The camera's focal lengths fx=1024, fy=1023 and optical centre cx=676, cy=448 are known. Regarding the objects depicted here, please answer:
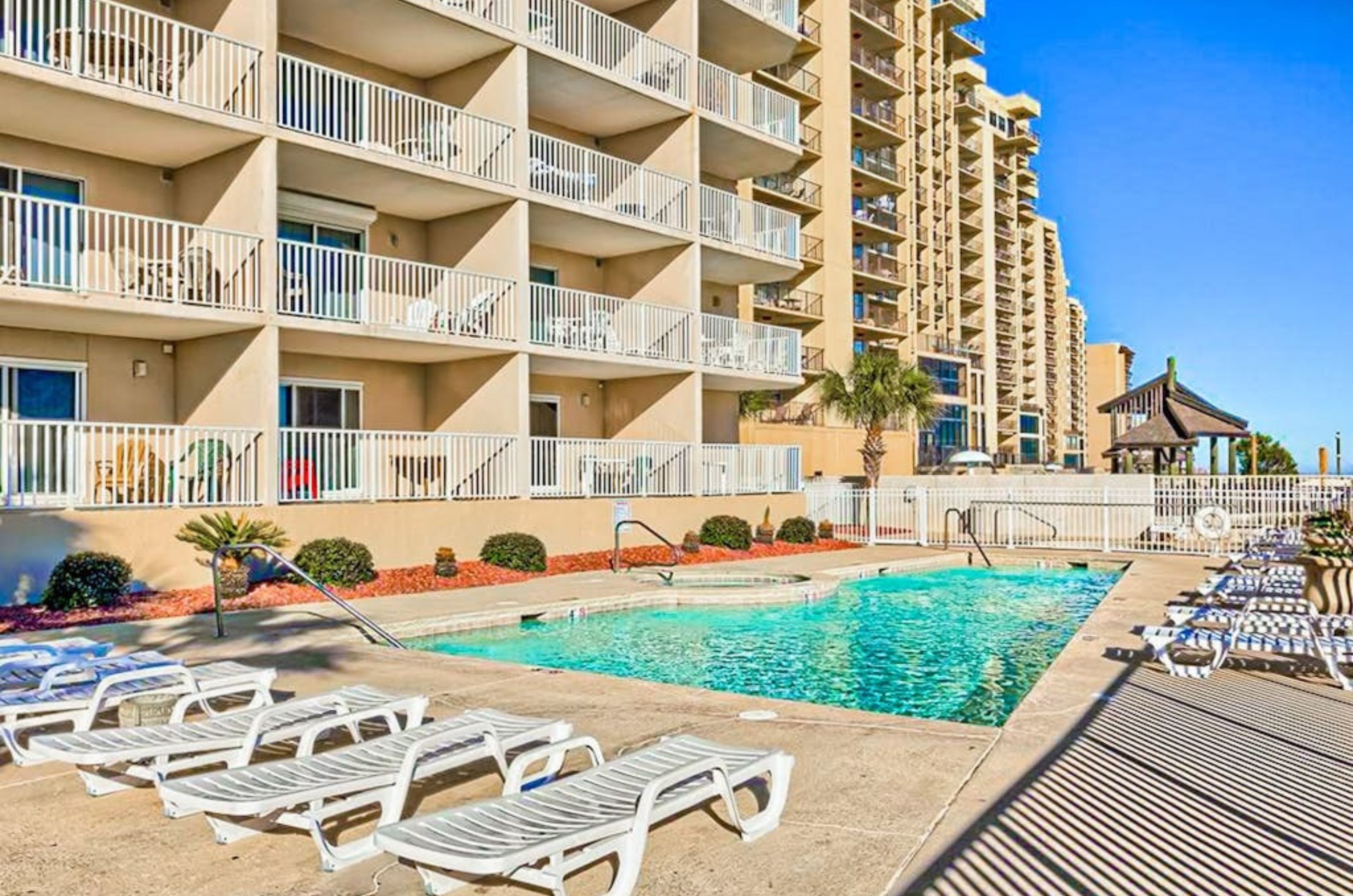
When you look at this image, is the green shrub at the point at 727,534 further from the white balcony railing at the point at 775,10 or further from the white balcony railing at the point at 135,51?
the white balcony railing at the point at 775,10

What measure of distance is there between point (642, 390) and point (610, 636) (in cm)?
1187

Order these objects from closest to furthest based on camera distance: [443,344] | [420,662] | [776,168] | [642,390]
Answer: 1. [420,662]
2. [443,344]
3. [642,390]
4. [776,168]

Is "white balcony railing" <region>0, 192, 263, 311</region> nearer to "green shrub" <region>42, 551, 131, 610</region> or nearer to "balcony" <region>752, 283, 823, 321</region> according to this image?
"green shrub" <region>42, 551, 131, 610</region>

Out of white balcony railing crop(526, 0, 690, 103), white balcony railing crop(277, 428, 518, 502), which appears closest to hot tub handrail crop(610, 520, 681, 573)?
white balcony railing crop(277, 428, 518, 502)

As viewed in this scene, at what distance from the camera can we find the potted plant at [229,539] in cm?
1384

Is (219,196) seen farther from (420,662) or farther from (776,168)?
(776,168)

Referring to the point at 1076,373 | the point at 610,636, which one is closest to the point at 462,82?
the point at 610,636

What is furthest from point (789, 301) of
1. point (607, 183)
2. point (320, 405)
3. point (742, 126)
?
point (320, 405)

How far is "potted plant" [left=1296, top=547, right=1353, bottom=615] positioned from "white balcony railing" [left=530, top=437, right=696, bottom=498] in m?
13.2

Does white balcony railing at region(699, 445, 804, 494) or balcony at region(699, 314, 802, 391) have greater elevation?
balcony at region(699, 314, 802, 391)

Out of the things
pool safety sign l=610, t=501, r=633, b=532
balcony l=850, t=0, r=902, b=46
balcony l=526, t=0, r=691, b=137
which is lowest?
pool safety sign l=610, t=501, r=633, b=532

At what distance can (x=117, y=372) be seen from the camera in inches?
631

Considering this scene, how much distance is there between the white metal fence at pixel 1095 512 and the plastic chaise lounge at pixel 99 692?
18.3 m

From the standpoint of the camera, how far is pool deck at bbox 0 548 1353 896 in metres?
4.18
